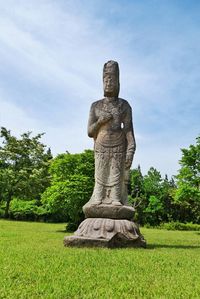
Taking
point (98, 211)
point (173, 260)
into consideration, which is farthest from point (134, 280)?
point (98, 211)

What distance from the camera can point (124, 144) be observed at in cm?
998

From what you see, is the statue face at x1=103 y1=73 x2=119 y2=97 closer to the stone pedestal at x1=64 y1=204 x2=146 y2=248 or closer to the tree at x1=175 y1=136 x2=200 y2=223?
the stone pedestal at x1=64 y1=204 x2=146 y2=248

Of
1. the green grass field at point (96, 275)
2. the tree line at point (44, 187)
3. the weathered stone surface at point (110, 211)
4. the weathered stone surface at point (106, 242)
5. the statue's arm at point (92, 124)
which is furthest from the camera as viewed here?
the tree line at point (44, 187)

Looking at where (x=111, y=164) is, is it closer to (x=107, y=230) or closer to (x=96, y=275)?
(x=107, y=230)

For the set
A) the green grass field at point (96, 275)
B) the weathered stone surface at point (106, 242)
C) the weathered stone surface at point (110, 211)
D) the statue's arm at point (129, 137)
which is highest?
the statue's arm at point (129, 137)

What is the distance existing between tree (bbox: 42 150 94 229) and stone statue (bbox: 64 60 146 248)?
8.87m

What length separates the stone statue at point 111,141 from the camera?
9750 millimetres

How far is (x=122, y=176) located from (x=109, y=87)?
2.37 metres

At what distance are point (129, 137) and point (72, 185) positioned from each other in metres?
9.43

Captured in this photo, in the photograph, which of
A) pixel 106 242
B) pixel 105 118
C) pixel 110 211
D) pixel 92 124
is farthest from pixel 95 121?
pixel 106 242

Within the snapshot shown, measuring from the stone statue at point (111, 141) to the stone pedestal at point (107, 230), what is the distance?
29cm

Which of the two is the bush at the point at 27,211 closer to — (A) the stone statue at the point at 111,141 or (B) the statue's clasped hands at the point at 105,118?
(A) the stone statue at the point at 111,141

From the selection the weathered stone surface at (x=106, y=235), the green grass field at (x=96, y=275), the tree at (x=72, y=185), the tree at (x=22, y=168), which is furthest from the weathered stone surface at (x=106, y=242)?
the tree at (x=22, y=168)

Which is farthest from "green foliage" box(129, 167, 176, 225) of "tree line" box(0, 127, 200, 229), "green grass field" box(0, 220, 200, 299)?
"green grass field" box(0, 220, 200, 299)
